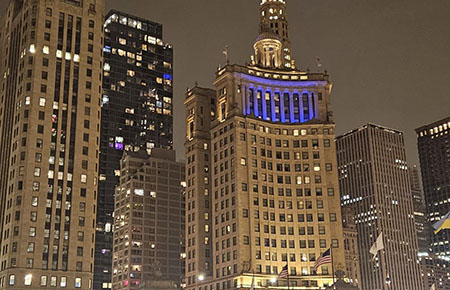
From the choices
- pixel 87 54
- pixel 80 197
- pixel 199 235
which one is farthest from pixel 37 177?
pixel 199 235

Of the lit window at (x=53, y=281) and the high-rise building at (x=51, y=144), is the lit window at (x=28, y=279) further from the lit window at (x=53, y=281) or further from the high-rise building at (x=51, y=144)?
the lit window at (x=53, y=281)

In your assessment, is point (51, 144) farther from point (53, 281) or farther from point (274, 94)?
point (274, 94)

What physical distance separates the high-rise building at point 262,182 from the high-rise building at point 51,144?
39.2 meters

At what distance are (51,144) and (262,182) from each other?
58509 mm

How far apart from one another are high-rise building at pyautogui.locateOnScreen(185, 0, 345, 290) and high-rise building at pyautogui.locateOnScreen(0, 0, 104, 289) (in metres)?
39.2

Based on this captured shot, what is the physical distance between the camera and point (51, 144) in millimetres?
142750

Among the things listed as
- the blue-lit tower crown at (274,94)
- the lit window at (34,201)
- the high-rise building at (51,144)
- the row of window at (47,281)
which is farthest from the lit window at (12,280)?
the blue-lit tower crown at (274,94)

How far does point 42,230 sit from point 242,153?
193ft

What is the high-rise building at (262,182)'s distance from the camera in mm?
162625

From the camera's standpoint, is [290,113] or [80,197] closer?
[80,197]

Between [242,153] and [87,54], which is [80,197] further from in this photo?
[242,153]

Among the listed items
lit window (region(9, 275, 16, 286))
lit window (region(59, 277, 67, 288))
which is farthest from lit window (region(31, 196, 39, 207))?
lit window (region(59, 277, 67, 288))

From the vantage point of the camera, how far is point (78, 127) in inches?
5807

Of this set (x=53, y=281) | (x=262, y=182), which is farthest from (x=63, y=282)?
(x=262, y=182)
